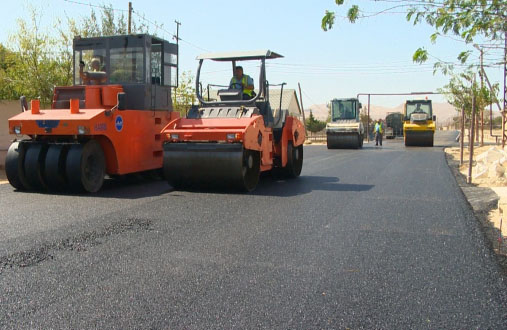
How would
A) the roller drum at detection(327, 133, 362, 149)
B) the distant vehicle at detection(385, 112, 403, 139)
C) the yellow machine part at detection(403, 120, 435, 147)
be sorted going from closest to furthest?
the roller drum at detection(327, 133, 362, 149) < the yellow machine part at detection(403, 120, 435, 147) < the distant vehicle at detection(385, 112, 403, 139)

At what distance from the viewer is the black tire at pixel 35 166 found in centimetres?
836

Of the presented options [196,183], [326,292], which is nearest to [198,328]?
[326,292]

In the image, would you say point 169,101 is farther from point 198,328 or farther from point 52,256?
point 198,328

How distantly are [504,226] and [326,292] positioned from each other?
3.59m

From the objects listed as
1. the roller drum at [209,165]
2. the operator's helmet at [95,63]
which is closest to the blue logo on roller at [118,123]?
the roller drum at [209,165]

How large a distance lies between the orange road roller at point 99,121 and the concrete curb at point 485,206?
5582 millimetres

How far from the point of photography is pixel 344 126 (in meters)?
25.4

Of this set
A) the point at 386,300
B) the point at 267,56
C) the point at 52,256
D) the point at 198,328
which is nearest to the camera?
the point at 198,328

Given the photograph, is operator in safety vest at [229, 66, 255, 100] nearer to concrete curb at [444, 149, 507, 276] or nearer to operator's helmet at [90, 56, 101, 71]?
operator's helmet at [90, 56, 101, 71]

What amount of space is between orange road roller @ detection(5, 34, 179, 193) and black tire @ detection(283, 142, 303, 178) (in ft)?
7.95

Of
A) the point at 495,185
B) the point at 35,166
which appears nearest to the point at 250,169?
the point at 35,166

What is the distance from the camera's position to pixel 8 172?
28.0 ft

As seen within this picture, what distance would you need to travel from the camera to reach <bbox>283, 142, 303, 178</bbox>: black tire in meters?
10.8

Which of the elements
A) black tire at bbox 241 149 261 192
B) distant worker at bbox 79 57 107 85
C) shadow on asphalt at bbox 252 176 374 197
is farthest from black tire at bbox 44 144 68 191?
shadow on asphalt at bbox 252 176 374 197
